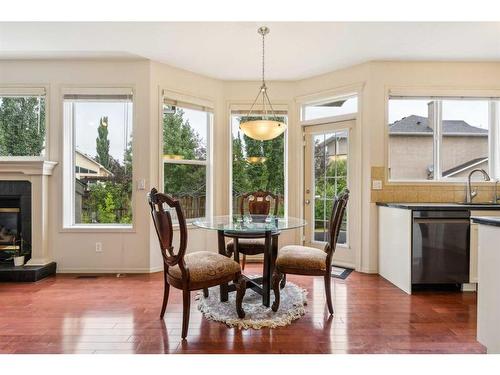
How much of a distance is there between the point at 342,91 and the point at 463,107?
59.9 inches

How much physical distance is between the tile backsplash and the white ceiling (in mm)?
1437

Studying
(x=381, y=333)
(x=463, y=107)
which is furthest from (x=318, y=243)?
(x=463, y=107)

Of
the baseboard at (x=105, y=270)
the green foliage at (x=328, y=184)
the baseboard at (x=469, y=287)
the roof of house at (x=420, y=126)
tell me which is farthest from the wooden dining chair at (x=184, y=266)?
the roof of house at (x=420, y=126)

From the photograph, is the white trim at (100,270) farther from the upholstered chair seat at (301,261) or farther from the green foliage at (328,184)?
the green foliage at (328,184)

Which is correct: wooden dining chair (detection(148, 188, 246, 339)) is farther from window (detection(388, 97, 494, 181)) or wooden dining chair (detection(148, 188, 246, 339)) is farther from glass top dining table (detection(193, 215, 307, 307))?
window (detection(388, 97, 494, 181))

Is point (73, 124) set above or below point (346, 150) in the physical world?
above

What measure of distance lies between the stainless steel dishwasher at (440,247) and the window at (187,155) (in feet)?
8.69

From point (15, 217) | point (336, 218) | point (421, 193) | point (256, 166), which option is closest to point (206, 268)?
point (336, 218)

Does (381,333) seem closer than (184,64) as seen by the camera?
Yes

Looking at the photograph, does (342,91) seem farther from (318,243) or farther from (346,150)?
(318,243)

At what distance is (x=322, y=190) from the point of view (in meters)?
4.06

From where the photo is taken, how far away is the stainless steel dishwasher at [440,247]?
285cm

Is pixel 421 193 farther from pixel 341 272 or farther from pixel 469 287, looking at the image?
pixel 341 272

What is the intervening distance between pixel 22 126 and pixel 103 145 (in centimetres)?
102
